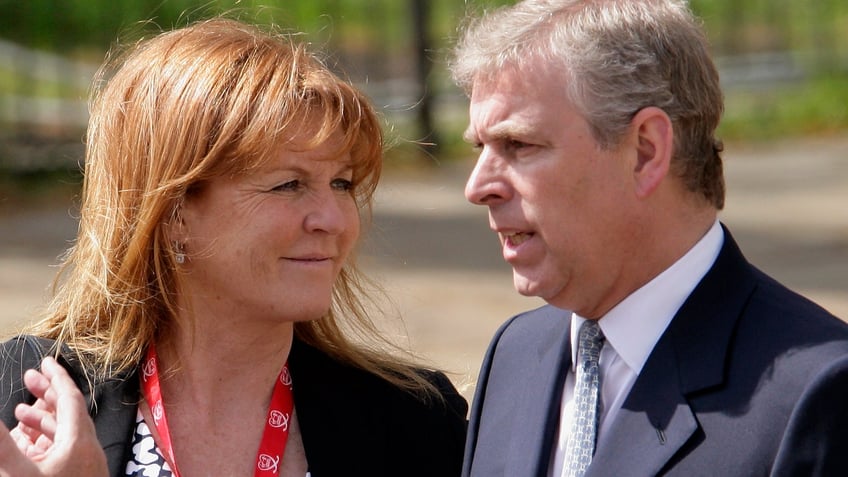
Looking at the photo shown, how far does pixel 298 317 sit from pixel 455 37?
779mm

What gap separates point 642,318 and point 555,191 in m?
0.31

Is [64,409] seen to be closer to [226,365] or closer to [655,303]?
[226,365]

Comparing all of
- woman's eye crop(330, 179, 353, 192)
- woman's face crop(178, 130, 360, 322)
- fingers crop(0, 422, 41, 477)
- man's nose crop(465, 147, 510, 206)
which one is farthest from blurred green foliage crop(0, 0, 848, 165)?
fingers crop(0, 422, 41, 477)

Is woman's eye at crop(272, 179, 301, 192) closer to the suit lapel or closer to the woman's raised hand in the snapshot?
the woman's raised hand

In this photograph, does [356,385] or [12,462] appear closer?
[12,462]

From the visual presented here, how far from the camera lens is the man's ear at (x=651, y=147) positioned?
2.60m

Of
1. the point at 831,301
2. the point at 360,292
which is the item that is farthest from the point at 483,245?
the point at 360,292

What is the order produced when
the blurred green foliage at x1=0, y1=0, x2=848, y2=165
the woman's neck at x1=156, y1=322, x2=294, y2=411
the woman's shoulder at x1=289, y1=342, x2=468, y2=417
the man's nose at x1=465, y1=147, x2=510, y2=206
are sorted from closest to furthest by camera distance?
the man's nose at x1=465, y1=147, x2=510, y2=206 < the woman's neck at x1=156, y1=322, x2=294, y2=411 < the woman's shoulder at x1=289, y1=342, x2=468, y2=417 < the blurred green foliage at x1=0, y1=0, x2=848, y2=165

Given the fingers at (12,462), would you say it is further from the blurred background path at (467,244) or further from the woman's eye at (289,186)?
the blurred background path at (467,244)

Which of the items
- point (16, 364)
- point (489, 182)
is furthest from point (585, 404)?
point (16, 364)

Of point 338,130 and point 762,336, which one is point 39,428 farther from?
point 762,336

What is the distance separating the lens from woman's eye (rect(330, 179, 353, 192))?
10.5ft

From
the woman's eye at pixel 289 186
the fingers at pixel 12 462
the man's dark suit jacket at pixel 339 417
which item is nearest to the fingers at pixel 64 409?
the fingers at pixel 12 462

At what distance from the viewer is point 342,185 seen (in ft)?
10.6
